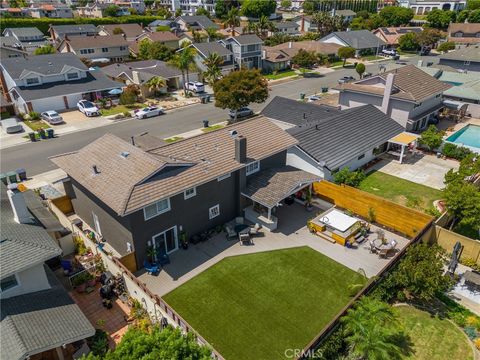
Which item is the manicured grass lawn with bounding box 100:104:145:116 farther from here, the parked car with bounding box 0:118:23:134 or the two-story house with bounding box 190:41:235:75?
the two-story house with bounding box 190:41:235:75

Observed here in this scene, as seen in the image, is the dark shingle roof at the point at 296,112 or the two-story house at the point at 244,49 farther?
the two-story house at the point at 244,49

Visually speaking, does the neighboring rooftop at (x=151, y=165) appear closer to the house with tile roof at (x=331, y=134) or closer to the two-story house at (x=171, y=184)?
the two-story house at (x=171, y=184)

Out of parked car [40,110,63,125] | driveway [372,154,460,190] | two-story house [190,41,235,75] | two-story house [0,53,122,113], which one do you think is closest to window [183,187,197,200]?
driveway [372,154,460,190]

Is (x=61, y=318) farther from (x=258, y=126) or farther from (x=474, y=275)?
(x=474, y=275)

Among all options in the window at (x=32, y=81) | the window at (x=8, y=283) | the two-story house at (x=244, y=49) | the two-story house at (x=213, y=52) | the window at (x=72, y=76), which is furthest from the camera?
the two-story house at (x=244, y=49)

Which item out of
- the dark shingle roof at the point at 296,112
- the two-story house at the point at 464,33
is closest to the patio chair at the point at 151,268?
the dark shingle roof at the point at 296,112

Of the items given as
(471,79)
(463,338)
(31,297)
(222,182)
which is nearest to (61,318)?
(31,297)
